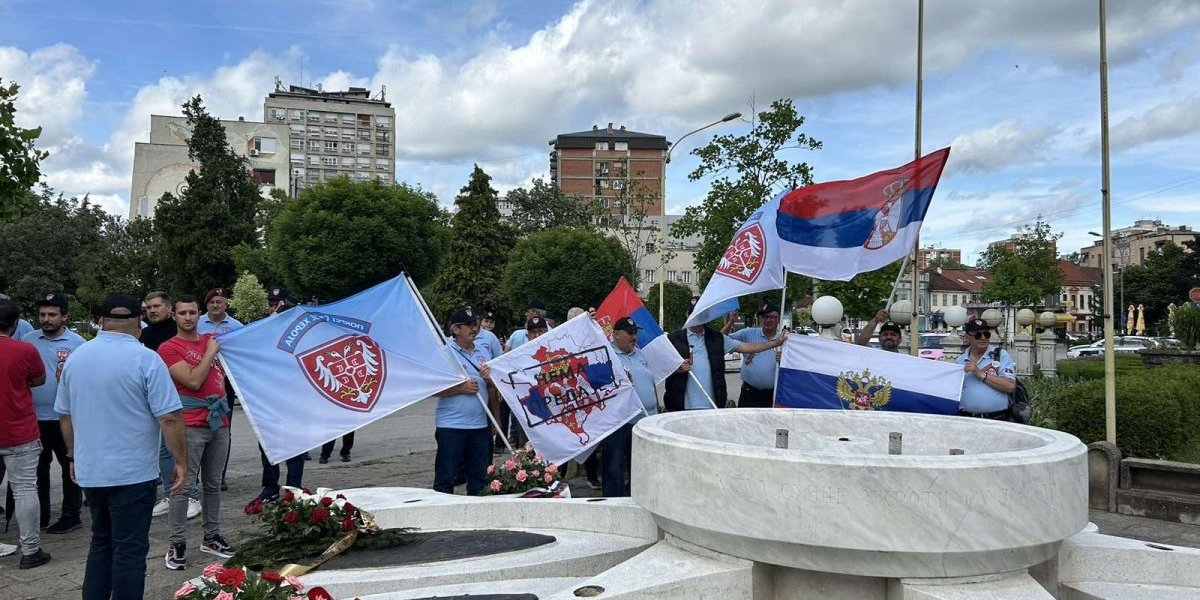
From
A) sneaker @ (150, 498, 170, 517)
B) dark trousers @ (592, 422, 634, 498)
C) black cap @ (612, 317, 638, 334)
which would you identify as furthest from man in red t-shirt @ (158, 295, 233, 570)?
black cap @ (612, 317, 638, 334)

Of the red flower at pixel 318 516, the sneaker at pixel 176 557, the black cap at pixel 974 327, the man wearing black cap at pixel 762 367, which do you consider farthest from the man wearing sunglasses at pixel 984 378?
the sneaker at pixel 176 557

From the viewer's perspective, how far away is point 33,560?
575 cm

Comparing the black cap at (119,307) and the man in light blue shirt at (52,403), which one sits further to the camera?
the man in light blue shirt at (52,403)

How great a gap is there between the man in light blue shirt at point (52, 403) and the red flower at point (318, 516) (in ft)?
10.0

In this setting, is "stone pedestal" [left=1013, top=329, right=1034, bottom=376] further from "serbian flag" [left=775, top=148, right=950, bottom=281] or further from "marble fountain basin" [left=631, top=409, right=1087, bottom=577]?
"marble fountain basin" [left=631, top=409, right=1087, bottom=577]

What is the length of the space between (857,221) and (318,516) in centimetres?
483

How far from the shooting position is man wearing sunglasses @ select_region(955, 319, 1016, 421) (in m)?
6.42

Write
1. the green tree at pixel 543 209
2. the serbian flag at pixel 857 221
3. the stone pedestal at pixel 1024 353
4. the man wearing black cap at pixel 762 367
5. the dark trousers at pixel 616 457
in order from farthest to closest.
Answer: the green tree at pixel 543 209 < the stone pedestal at pixel 1024 353 < the man wearing black cap at pixel 762 367 < the serbian flag at pixel 857 221 < the dark trousers at pixel 616 457

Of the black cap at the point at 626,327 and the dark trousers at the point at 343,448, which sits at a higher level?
the black cap at the point at 626,327

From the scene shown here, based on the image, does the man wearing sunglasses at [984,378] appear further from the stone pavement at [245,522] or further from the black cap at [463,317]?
the black cap at [463,317]

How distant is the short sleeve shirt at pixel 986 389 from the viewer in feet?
21.1

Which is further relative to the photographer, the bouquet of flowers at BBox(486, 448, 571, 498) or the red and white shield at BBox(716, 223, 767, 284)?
the red and white shield at BBox(716, 223, 767, 284)

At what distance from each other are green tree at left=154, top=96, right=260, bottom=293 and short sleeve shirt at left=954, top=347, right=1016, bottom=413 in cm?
3888

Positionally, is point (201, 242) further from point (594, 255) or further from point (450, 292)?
point (594, 255)
